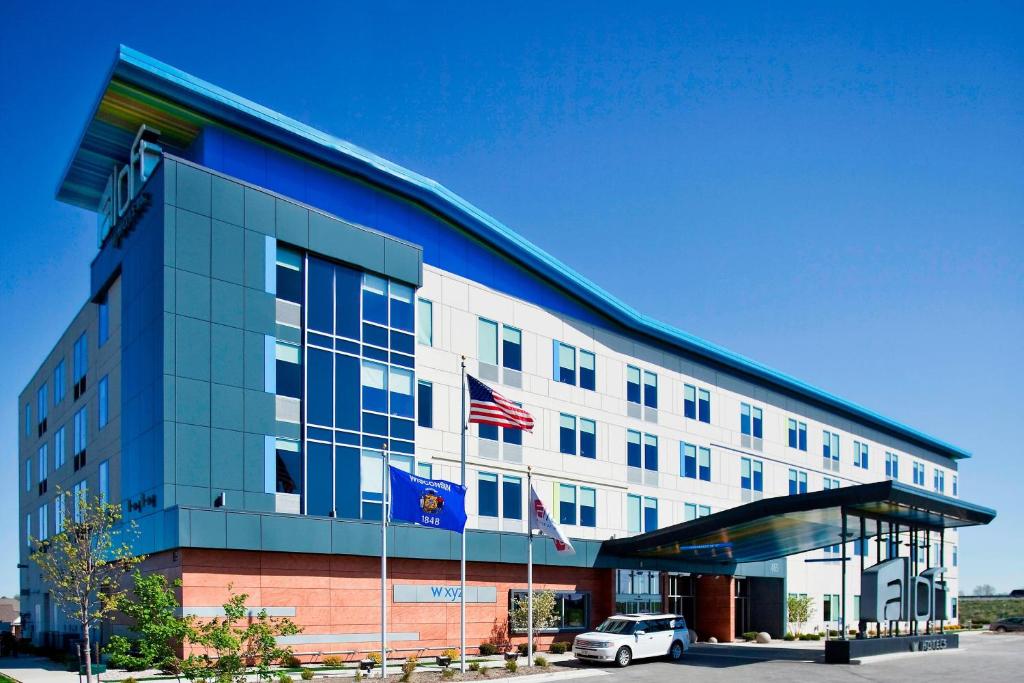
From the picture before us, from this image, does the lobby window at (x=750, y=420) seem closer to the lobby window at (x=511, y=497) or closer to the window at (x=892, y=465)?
the window at (x=892, y=465)

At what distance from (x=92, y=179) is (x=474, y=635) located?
23.0 m

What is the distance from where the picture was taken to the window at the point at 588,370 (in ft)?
155

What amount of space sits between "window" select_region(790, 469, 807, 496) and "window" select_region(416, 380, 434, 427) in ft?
108

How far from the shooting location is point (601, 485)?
47.0 meters

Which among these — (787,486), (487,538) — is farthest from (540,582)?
(787,486)

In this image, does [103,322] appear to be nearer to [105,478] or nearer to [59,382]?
[105,478]

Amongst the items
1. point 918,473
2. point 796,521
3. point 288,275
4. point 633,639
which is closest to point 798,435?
point 918,473

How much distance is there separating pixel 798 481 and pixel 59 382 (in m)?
43.8

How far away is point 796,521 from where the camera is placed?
40.1 meters

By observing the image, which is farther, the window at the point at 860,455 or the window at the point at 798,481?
the window at the point at 860,455

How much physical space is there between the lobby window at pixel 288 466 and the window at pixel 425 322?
24.5 feet

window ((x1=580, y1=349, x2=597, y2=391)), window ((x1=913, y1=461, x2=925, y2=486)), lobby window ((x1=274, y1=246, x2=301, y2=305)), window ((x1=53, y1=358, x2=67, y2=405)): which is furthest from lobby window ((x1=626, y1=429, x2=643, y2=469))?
window ((x1=913, y1=461, x2=925, y2=486))

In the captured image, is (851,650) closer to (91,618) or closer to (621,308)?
(621,308)

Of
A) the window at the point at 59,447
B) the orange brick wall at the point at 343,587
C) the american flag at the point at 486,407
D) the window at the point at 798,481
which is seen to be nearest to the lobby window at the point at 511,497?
the orange brick wall at the point at 343,587
